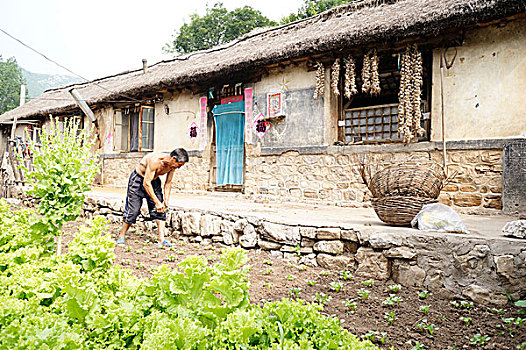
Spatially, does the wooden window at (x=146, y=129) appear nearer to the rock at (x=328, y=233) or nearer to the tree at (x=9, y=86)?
the rock at (x=328, y=233)

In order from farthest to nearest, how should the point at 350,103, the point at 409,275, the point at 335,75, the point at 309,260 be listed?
the point at 350,103 < the point at 335,75 < the point at 309,260 < the point at 409,275

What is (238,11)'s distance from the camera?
2489 cm

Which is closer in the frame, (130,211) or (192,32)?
(130,211)

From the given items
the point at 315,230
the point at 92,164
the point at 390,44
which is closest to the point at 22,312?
the point at 92,164

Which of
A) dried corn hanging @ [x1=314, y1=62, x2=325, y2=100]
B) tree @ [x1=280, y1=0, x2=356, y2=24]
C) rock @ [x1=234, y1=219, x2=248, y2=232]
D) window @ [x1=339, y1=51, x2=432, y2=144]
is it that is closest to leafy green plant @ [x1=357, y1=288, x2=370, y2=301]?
rock @ [x1=234, y1=219, x2=248, y2=232]

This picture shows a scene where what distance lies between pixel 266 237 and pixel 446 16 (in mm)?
3884

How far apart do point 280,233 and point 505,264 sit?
81.4 inches

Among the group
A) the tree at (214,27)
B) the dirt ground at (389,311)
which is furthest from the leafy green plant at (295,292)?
the tree at (214,27)

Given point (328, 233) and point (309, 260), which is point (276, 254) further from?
point (328, 233)

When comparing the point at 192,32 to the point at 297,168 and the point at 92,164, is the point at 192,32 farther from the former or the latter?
the point at 92,164

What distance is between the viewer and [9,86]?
1361 inches

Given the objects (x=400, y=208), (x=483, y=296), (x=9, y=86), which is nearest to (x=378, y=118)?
(x=400, y=208)

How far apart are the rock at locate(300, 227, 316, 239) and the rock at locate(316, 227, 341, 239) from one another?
49 mm

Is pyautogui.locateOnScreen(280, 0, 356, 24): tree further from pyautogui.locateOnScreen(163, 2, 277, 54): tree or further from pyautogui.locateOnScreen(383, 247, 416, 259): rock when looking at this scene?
pyautogui.locateOnScreen(383, 247, 416, 259): rock
